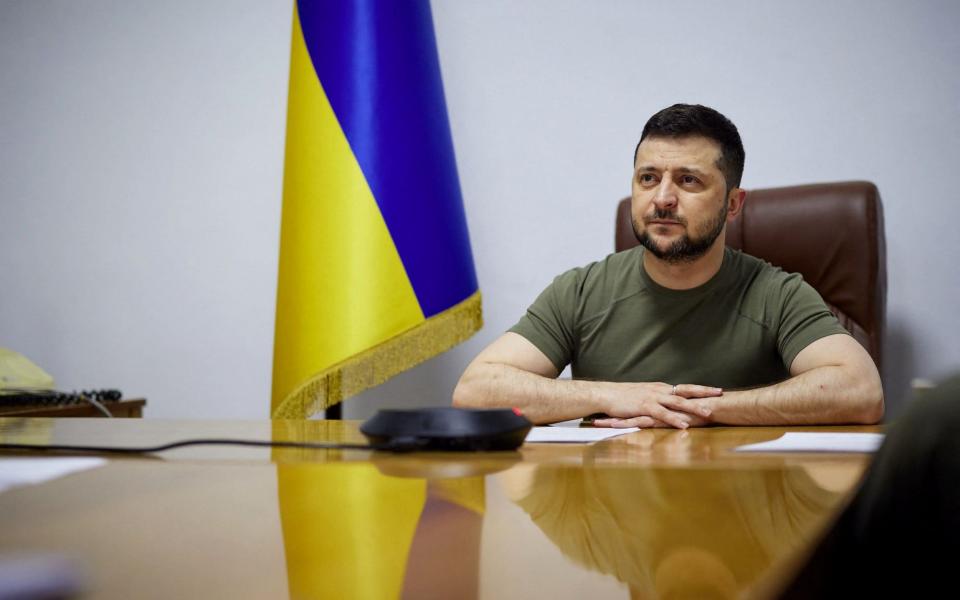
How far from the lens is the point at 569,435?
87 centimetres

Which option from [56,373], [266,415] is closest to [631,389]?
[266,415]

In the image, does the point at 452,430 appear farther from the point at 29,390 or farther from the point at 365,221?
the point at 29,390

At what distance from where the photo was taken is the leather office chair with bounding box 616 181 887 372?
1715 millimetres

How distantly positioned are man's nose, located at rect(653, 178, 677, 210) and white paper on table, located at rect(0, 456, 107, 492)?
1343mm

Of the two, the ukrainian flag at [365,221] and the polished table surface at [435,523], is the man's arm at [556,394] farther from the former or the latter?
the polished table surface at [435,523]

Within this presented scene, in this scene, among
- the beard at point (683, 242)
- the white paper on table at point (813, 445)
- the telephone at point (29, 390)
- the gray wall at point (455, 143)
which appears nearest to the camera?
the white paper on table at point (813, 445)

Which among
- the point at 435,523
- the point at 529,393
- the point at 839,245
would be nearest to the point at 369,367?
the point at 529,393

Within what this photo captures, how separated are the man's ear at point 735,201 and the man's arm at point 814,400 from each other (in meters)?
0.55

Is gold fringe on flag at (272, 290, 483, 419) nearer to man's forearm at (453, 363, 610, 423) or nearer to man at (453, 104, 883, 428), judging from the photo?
man at (453, 104, 883, 428)

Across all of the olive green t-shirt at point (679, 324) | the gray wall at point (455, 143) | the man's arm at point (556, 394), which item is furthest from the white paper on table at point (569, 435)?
the gray wall at point (455, 143)

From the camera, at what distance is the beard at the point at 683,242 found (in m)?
1.70

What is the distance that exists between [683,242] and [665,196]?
4.8 inches

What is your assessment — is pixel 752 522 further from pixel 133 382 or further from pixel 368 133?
pixel 133 382

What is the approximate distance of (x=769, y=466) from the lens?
59cm
